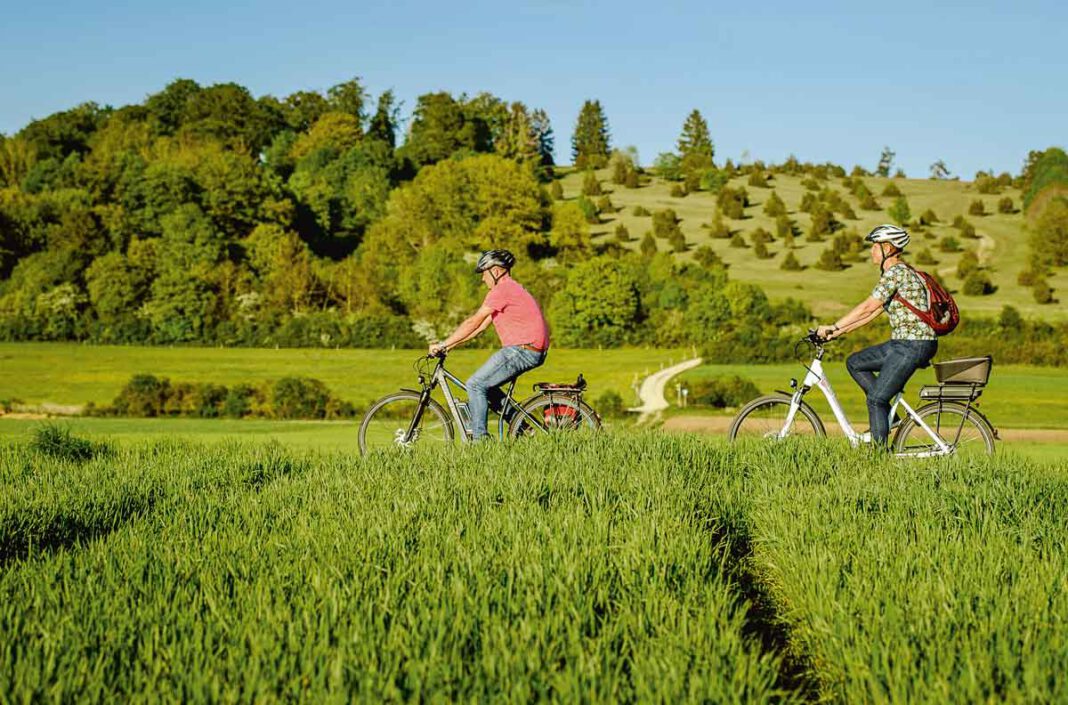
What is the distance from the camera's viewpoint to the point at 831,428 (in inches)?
851

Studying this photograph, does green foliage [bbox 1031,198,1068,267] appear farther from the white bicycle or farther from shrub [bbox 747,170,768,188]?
the white bicycle

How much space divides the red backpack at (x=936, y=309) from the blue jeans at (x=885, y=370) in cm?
17

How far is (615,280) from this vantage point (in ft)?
186

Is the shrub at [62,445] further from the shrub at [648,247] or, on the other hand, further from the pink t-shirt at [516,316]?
the shrub at [648,247]

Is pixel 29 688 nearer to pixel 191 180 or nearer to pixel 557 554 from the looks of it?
pixel 557 554

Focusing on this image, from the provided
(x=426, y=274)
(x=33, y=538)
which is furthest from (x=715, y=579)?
(x=426, y=274)

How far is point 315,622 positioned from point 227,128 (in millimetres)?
121333

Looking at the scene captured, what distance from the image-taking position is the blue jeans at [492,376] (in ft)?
30.2

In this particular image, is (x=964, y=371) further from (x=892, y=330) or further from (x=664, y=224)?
(x=664, y=224)

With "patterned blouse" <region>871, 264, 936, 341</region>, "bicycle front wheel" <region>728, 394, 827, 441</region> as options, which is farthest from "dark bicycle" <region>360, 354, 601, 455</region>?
"patterned blouse" <region>871, 264, 936, 341</region>

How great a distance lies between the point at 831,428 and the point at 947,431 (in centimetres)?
1279

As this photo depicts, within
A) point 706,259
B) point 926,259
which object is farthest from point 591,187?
point 926,259

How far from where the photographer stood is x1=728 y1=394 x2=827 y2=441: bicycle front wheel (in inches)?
376

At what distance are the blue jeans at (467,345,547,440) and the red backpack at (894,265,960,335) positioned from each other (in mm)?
3182
